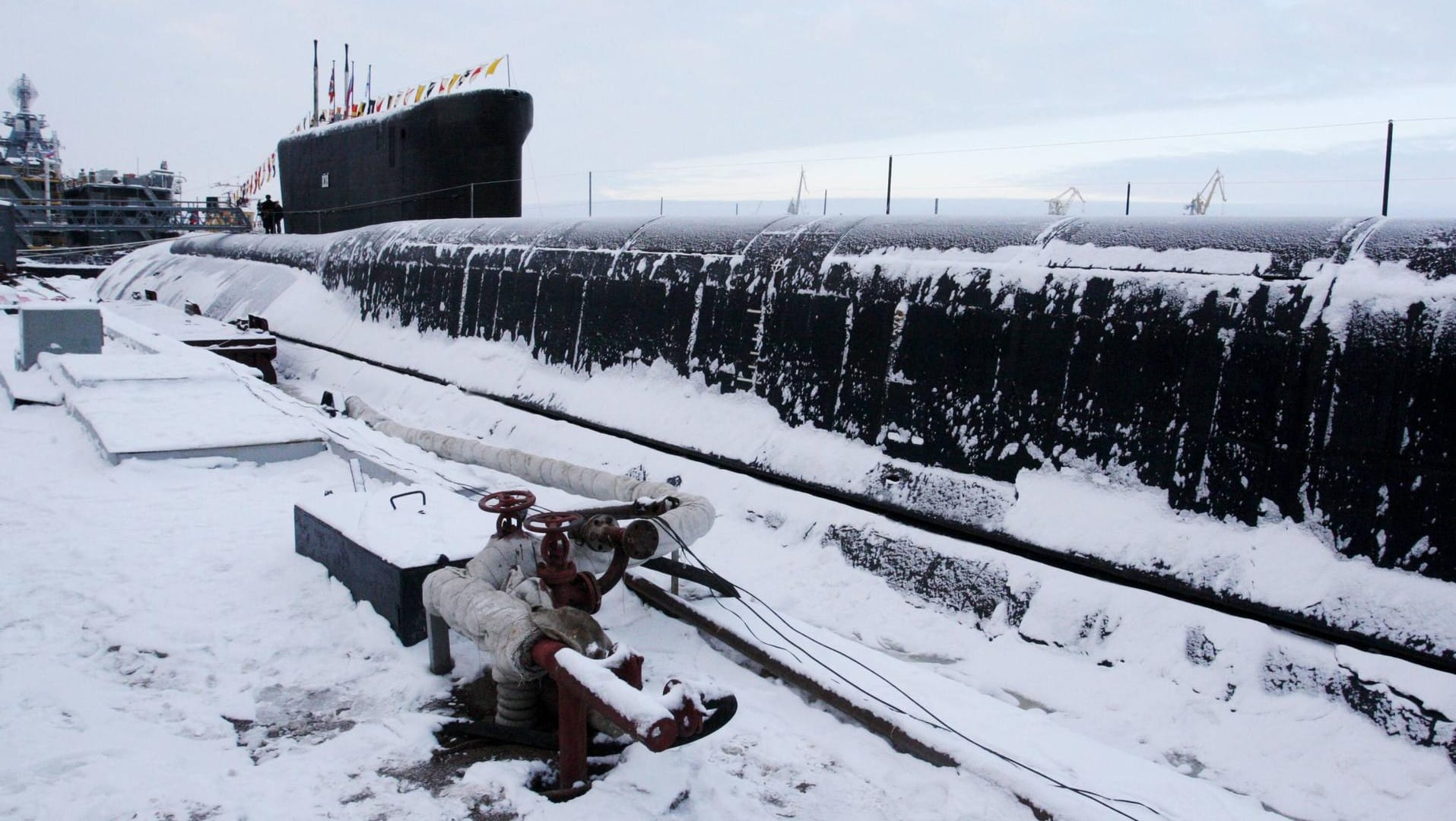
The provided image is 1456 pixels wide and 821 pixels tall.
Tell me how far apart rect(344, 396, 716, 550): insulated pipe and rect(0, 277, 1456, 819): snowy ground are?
1.77 feet

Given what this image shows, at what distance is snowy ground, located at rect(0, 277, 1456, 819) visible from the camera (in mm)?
3795

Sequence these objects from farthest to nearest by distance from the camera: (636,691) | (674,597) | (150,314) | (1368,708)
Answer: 1. (150,314)
2. (674,597)
3. (1368,708)
4. (636,691)

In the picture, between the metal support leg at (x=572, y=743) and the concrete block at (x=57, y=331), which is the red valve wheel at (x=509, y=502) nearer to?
the metal support leg at (x=572, y=743)

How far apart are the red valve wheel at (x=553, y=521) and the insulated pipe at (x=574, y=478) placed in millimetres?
483

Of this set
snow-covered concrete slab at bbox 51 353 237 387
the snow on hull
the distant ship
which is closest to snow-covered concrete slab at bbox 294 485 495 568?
the snow on hull

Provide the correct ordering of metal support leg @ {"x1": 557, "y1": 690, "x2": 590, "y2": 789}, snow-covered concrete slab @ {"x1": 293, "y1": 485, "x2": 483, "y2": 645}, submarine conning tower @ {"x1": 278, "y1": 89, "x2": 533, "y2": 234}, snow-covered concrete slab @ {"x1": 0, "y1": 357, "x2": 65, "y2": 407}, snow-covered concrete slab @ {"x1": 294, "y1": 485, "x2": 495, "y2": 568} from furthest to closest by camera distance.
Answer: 1. submarine conning tower @ {"x1": 278, "y1": 89, "x2": 533, "y2": 234}
2. snow-covered concrete slab @ {"x1": 0, "y1": 357, "x2": 65, "y2": 407}
3. snow-covered concrete slab @ {"x1": 294, "y1": 485, "x2": 495, "y2": 568}
4. snow-covered concrete slab @ {"x1": 293, "y1": 485, "x2": 483, "y2": 645}
5. metal support leg @ {"x1": 557, "y1": 690, "x2": 590, "y2": 789}

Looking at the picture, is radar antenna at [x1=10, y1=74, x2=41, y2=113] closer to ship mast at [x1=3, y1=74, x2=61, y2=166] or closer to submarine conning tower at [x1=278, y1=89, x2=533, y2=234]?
ship mast at [x1=3, y1=74, x2=61, y2=166]

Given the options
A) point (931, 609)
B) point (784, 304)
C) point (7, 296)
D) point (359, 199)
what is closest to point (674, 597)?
point (931, 609)

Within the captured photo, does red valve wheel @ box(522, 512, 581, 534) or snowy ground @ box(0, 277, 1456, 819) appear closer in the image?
snowy ground @ box(0, 277, 1456, 819)

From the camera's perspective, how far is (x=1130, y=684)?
498 cm

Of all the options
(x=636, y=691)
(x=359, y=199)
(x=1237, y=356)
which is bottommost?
(x=636, y=691)

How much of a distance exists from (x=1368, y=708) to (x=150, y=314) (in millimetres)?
19181

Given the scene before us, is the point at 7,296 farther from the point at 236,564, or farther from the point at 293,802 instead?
the point at 293,802

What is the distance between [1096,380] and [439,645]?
3.89 meters
